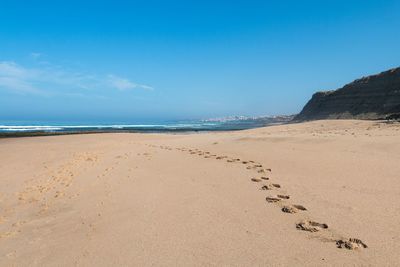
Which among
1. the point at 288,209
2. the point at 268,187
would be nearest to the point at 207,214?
the point at 288,209

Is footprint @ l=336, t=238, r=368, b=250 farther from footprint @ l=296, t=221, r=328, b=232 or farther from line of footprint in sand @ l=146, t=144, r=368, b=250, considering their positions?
footprint @ l=296, t=221, r=328, b=232

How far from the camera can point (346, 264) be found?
3.35 m

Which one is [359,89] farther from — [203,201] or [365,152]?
[203,201]

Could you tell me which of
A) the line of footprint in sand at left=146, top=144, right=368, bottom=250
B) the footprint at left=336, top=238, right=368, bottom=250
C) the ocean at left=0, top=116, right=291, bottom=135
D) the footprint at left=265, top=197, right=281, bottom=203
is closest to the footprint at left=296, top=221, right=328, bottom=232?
the line of footprint in sand at left=146, top=144, right=368, bottom=250

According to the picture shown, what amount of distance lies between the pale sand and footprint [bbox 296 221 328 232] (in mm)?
37

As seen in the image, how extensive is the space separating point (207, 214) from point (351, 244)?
2.16 meters

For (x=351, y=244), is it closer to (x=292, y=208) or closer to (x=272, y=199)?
(x=292, y=208)

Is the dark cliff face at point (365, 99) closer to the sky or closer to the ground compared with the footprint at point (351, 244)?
closer to the sky

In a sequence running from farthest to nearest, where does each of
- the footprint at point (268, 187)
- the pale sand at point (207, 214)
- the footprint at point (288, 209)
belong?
the footprint at point (268, 187)
the footprint at point (288, 209)
the pale sand at point (207, 214)

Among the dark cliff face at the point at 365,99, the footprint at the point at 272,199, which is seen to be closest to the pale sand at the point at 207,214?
the footprint at the point at 272,199

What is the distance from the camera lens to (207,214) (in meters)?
5.27

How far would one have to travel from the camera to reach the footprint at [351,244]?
146 inches

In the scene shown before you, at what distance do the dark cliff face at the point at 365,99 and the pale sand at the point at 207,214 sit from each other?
144ft

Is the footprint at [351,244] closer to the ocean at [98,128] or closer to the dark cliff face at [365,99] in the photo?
the ocean at [98,128]
